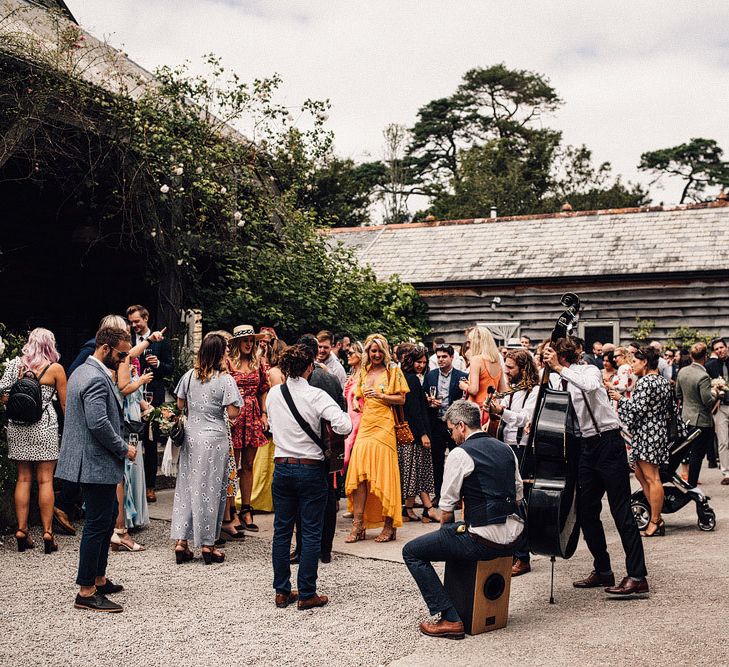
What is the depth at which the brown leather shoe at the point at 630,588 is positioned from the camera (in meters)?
6.27

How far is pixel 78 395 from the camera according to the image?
612cm

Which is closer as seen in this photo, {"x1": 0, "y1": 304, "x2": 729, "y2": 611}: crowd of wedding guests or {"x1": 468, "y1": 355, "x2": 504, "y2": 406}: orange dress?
{"x1": 0, "y1": 304, "x2": 729, "y2": 611}: crowd of wedding guests

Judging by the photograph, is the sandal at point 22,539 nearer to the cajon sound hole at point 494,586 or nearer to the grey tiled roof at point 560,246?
the cajon sound hole at point 494,586

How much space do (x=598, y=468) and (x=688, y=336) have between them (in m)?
14.1

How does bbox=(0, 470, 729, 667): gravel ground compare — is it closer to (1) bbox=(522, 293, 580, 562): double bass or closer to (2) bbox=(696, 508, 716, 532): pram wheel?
(1) bbox=(522, 293, 580, 562): double bass

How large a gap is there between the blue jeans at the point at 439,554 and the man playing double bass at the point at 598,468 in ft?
4.15

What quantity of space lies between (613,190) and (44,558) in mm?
42282

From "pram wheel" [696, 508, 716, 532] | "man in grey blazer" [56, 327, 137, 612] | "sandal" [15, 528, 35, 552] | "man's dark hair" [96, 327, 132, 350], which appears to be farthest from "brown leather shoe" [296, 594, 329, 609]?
"pram wheel" [696, 508, 716, 532]

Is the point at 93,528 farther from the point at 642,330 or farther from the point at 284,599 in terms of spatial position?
the point at 642,330

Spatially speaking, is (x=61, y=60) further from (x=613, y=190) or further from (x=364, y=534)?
(x=613, y=190)

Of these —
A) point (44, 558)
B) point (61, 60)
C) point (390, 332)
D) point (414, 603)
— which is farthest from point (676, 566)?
point (390, 332)

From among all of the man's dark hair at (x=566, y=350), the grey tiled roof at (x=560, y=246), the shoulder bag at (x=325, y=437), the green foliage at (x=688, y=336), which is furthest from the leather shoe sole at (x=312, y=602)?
the green foliage at (x=688, y=336)

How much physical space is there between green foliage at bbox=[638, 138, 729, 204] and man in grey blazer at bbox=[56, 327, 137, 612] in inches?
1973

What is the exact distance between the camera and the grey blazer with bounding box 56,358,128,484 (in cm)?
601
